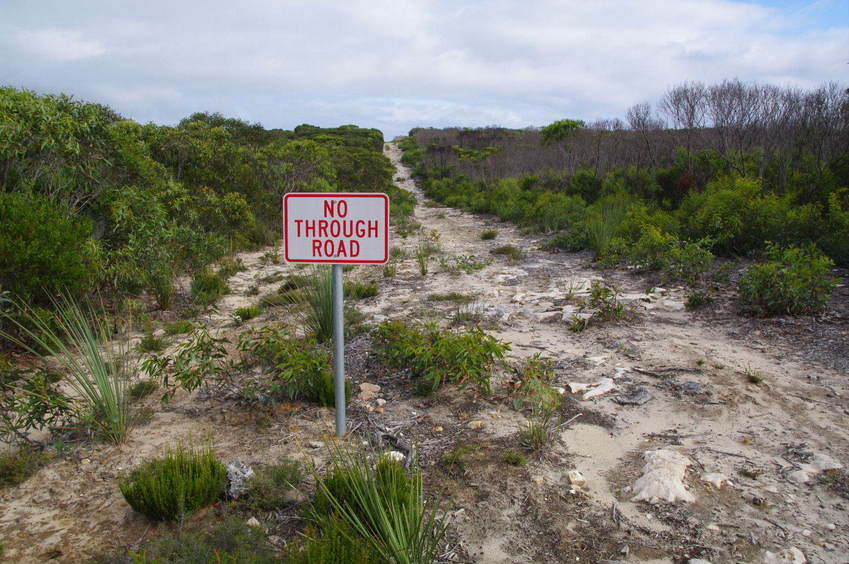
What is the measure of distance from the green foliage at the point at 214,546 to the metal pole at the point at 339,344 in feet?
3.15

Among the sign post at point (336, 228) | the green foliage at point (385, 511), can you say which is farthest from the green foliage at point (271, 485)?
the sign post at point (336, 228)

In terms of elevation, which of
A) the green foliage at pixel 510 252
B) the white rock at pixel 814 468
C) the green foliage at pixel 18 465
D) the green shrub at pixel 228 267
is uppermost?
the green foliage at pixel 510 252

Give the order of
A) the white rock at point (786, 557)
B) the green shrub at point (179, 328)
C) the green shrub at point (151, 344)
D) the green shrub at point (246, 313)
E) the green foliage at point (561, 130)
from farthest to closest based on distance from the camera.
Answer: the green foliage at point (561, 130), the green shrub at point (246, 313), the green shrub at point (179, 328), the green shrub at point (151, 344), the white rock at point (786, 557)

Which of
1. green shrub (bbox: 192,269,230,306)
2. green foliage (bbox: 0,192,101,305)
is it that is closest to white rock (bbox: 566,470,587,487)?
green foliage (bbox: 0,192,101,305)

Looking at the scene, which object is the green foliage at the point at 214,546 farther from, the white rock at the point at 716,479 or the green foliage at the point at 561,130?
the green foliage at the point at 561,130

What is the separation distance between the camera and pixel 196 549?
2184mm

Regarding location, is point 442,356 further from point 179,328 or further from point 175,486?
point 179,328

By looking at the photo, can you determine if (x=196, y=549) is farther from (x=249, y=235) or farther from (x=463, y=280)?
(x=249, y=235)

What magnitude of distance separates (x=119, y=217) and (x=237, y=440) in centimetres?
384

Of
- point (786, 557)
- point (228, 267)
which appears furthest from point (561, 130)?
point (786, 557)

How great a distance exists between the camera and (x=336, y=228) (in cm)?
300

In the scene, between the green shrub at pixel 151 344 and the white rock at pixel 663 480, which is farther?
the green shrub at pixel 151 344

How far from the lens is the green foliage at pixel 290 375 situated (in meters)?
3.73

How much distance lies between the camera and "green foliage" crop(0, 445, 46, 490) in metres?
2.94
